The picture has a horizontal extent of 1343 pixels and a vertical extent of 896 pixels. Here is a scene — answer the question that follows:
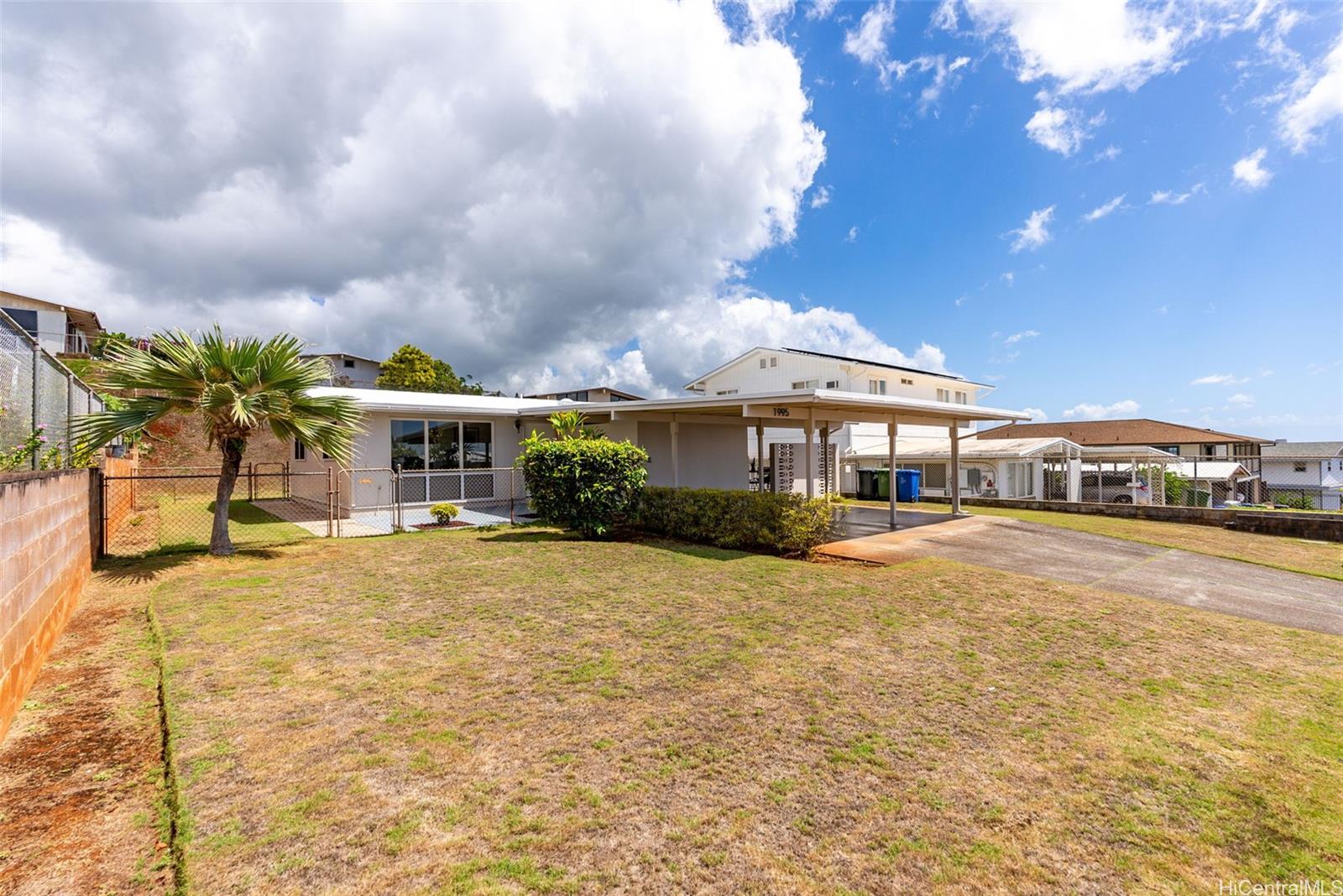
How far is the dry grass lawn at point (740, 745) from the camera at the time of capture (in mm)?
2391

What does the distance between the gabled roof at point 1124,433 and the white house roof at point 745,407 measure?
864 inches

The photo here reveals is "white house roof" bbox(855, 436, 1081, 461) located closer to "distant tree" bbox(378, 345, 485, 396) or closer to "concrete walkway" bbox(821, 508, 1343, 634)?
"concrete walkway" bbox(821, 508, 1343, 634)

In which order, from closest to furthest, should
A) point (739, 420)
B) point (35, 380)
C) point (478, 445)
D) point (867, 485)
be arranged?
point (35, 380) → point (478, 445) → point (739, 420) → point (867, 485)

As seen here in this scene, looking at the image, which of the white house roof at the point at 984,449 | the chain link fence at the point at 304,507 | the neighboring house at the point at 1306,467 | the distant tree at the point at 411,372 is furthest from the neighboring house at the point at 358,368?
the neighboring house at the point at 1306,467

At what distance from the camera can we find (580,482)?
1039cm

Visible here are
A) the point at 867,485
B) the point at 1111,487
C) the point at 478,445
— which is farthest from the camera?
the point at 1111,487

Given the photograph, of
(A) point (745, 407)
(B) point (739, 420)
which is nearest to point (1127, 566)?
(A) point (745, 407)

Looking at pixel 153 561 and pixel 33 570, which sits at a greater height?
pixel 33 570

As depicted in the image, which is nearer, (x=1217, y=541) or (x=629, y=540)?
(x=629, y=540)

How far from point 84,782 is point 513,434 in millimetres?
13250

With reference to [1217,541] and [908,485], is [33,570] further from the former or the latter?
[908,485]

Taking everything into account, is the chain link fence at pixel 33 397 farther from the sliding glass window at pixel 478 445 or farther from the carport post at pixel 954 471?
the carport post at pixel 954 471

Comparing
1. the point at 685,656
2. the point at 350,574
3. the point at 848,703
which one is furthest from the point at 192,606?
the point at 848,703

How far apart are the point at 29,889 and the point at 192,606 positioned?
170 inches
